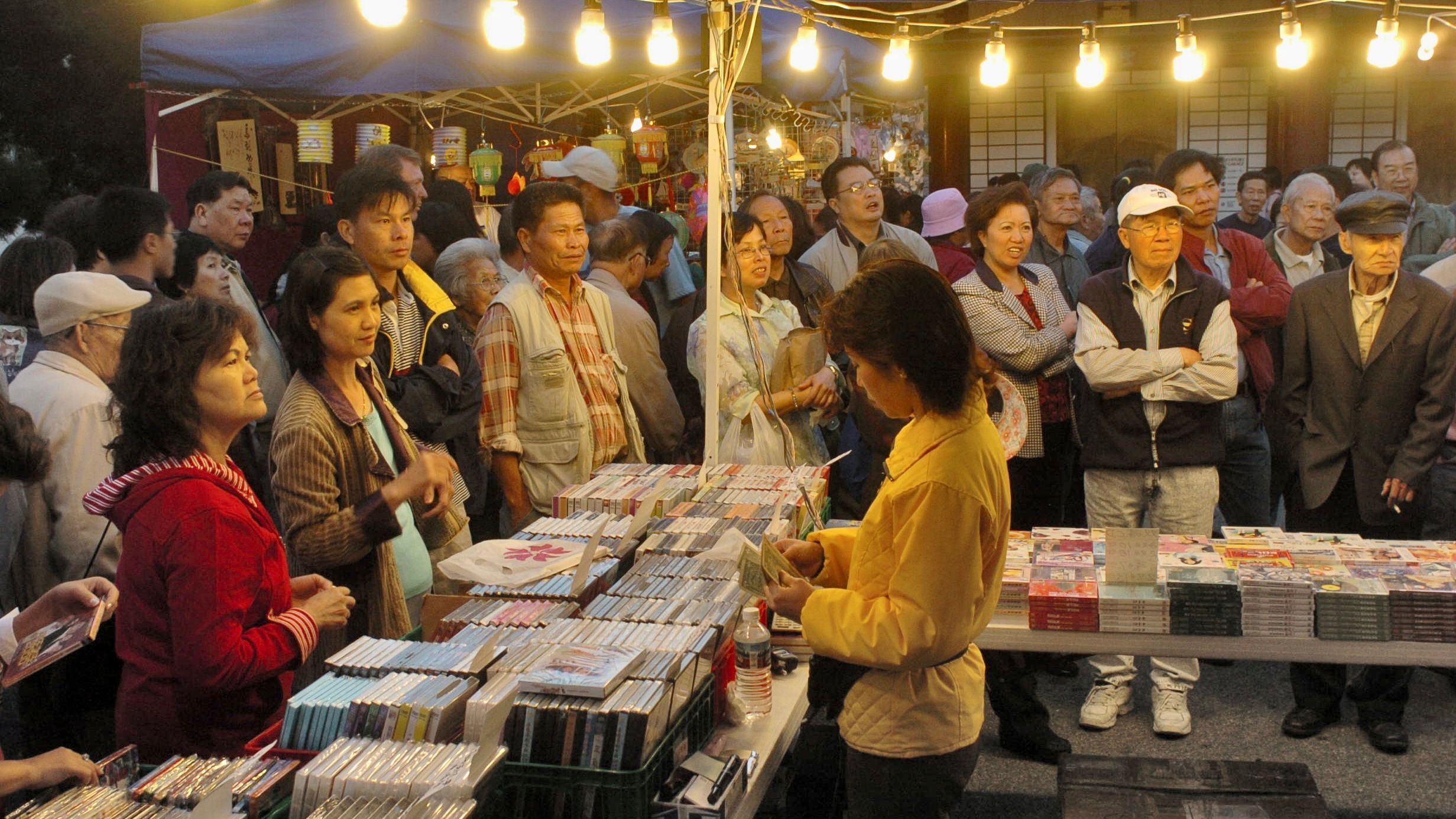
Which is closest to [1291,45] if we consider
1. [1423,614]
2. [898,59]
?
[898,59]

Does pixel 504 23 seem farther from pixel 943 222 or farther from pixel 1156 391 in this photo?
pixel 943 222

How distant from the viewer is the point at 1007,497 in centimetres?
249

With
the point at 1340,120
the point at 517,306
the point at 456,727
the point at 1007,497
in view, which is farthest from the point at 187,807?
the point at 1340,120

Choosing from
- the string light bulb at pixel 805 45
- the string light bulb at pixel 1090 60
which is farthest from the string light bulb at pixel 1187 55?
the string light bulb at pixel 805 45

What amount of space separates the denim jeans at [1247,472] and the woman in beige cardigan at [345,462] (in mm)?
3380

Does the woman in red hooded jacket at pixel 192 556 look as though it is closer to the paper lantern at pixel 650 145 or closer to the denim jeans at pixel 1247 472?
the denim jeans at pixel 1247 472

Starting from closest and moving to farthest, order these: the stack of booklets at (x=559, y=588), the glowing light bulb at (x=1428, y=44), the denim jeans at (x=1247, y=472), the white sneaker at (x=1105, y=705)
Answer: the stack of booklets at (x=559, y=588)
the white sneaker at (x=1105, y=705)
the denim jeans at (x=1247, y=472)
the glowing light bulb at (x=1428, y=44)

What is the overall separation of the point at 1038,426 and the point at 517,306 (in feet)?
7.10

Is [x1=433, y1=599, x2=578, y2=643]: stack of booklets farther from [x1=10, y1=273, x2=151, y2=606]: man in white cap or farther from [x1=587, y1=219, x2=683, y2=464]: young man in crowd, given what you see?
[x1=587, y1=219, x2=683, y2=464]: young man in crowd

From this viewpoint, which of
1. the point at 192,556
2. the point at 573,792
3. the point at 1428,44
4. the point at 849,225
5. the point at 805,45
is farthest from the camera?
the point at 1428,44

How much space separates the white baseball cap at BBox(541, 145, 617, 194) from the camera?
6289 mm

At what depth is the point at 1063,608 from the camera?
3.42 meters

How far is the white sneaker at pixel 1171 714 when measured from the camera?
4465 mm

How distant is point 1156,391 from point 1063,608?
1344mm
